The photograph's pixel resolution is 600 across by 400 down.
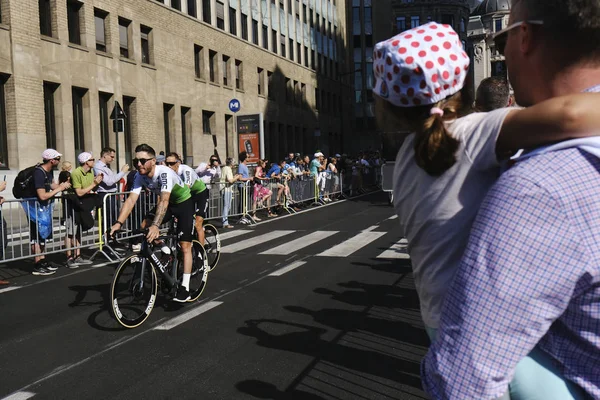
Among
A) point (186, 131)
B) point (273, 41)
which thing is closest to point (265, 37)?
point (273, 41)

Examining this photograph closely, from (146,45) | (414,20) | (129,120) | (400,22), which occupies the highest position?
(414,20)

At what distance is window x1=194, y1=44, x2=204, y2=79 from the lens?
3422 centimetres

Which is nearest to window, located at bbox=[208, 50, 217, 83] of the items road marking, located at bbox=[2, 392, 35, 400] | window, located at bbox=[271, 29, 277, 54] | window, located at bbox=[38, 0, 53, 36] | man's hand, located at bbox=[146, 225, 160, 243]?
window, located at bbox=[271, 29, 277, 54]

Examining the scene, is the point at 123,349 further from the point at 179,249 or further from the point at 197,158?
the point at 197,158

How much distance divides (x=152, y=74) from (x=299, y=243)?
18401 millimetres

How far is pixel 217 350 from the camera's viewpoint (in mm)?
5590

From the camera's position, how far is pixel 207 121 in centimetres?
3522

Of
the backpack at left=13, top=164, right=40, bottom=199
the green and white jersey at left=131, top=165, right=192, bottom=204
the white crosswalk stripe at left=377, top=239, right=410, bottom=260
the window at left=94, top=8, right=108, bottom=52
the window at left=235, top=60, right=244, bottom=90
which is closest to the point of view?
the green and white jersey at left=131, top=165, right=192, bottom=204

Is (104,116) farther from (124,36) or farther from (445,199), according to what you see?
(445,199)

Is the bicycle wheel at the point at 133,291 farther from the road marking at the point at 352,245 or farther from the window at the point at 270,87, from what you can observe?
the window at the point at 270,87

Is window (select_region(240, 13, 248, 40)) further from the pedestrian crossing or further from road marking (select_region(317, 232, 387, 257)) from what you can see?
road marking (select_region(317, 232, 387, 257))

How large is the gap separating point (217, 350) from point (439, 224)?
4.34m

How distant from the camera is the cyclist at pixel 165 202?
7050mm

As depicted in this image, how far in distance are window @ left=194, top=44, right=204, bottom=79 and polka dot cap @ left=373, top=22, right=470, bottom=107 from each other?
110ft
